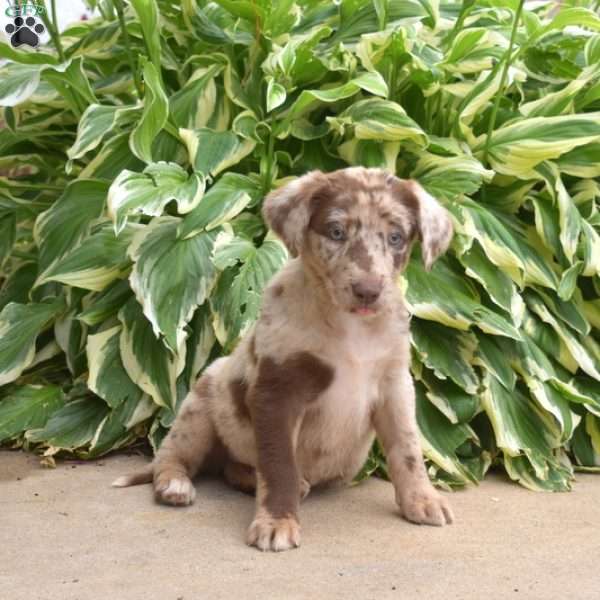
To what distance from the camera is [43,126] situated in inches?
175

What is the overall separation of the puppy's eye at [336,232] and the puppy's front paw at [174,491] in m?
0.92

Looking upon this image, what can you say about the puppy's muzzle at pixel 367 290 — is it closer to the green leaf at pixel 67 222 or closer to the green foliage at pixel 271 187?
the green foliage at pixel 271 187

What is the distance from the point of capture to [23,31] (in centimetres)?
506

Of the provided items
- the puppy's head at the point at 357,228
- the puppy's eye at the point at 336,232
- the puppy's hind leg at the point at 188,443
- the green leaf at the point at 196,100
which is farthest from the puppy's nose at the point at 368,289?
the green leaf at the point at 196,100

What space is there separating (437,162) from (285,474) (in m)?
1.57

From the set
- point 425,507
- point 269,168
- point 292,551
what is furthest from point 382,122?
point 292,551

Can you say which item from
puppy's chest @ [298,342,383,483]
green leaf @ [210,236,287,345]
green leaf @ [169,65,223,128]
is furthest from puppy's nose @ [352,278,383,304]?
green leaf @ [169,65,223,128]

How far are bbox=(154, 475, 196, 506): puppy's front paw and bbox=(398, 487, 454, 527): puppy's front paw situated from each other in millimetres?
651

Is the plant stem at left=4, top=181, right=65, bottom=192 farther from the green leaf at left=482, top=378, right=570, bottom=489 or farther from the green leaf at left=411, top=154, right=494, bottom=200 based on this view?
the green leaf at left=482, top=378, right=570, bottom=489

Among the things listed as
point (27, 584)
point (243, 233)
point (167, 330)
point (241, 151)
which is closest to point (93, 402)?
point (167, 330)

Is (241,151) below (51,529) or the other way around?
the other way around

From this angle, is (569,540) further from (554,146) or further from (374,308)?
(554,146)

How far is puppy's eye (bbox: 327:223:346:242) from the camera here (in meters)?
2.79

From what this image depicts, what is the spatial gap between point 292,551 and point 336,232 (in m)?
0.87
